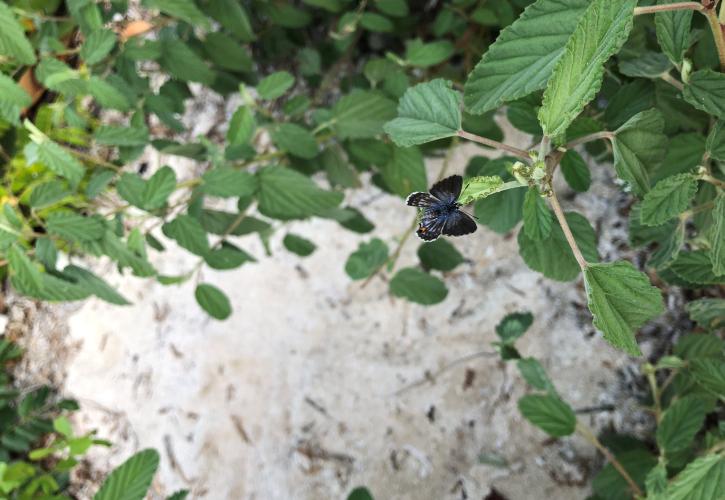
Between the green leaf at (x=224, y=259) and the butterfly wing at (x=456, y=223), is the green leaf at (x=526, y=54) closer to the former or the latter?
the butterfly wing at (x=456, y=223)

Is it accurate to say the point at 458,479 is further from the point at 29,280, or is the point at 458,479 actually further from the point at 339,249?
the point at 29,280

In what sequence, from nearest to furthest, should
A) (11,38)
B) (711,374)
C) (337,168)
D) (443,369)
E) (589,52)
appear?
(589,52) → (711,374) → (11,38) → (337,168) → (443,369)

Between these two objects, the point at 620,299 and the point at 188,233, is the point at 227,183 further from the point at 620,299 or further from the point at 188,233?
the point at 620,299

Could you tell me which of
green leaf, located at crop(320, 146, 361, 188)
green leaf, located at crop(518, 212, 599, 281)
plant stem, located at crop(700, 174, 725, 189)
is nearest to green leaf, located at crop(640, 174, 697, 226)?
plant stem, located at crop(700, 174, 725, 189)

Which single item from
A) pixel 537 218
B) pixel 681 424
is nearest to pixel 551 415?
pixel 681 424

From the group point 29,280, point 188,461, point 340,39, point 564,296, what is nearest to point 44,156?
point 29,280

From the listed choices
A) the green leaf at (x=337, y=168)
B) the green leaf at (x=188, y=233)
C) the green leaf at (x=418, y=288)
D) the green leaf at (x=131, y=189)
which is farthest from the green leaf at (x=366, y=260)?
the green leaf at (x=131, y=189)

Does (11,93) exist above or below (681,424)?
above

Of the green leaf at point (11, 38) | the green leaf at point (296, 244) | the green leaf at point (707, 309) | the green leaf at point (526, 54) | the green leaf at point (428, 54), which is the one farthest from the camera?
the green leaf at point (296, 244)

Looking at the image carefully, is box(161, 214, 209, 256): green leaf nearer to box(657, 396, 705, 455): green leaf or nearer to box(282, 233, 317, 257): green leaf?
box(282, 233, 317, 257): green leaf
